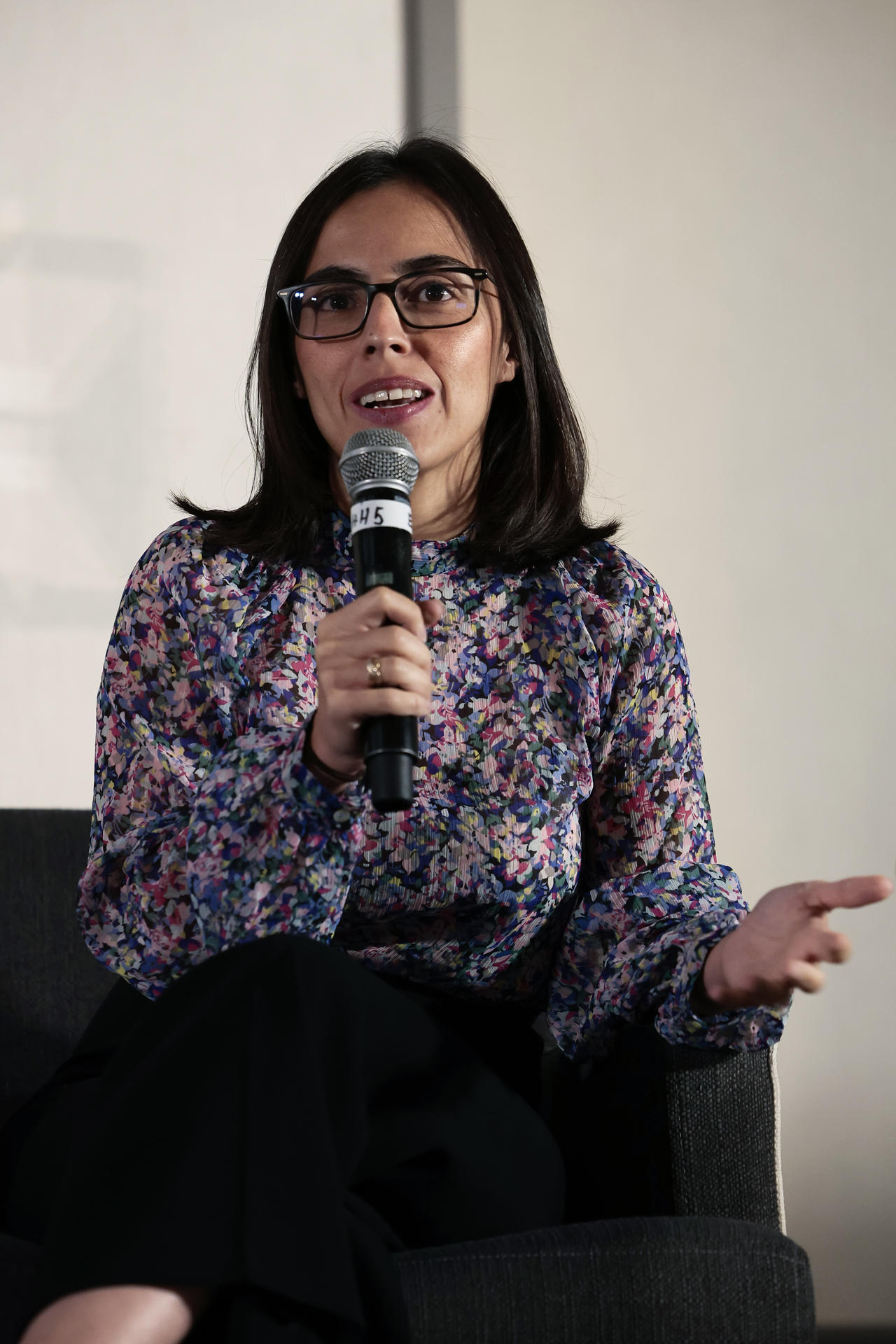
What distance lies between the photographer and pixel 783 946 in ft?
3.05

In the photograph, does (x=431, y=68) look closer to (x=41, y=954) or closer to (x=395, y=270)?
(x=395, y=270)

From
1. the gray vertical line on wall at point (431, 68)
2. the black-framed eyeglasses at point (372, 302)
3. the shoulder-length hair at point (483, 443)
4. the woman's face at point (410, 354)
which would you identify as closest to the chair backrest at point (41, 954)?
the shoulder-length hair at point (483, 443)

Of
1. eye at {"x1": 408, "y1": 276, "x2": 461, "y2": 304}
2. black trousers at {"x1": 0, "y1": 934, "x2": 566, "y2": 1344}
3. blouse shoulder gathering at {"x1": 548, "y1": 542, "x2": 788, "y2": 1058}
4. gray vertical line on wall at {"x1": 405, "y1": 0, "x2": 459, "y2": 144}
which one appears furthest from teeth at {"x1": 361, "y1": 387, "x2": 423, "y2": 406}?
gray vertical line on wall at {"x1": 405, "y1": 0, "x2": 459, "y2": 144}

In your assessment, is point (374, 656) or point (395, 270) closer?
point (374, 656)

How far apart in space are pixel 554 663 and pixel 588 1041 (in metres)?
0.37

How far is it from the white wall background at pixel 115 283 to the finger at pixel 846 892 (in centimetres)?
139

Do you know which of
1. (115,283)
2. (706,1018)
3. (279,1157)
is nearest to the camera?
(279,1157)

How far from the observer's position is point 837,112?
7.04 feet

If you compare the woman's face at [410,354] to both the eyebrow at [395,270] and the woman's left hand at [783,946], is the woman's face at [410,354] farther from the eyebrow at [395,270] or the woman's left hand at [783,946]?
A: the woman's left hand at [783,946]

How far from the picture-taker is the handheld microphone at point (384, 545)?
0.80 meters

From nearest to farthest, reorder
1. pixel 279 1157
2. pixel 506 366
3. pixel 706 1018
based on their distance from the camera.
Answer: pixel 279 1157 < pixel 706 1018 < pixel 506 366

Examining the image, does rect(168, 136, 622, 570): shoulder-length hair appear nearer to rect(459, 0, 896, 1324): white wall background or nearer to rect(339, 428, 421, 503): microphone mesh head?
rect(339, 428, 421, 503): microphone mesh head

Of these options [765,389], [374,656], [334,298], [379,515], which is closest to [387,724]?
[374,656]

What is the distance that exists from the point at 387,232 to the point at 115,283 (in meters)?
0.97
